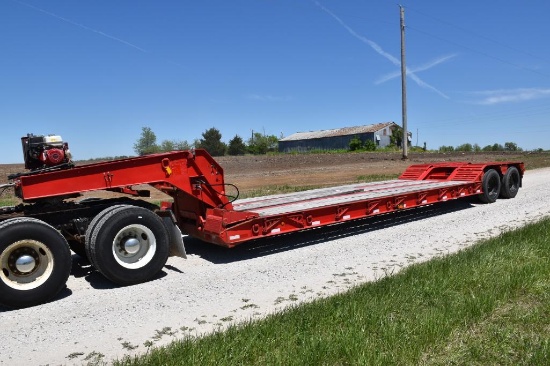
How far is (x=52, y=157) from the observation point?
21.1 ft

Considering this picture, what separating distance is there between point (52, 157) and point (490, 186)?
10.6m

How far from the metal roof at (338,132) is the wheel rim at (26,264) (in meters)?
67.3

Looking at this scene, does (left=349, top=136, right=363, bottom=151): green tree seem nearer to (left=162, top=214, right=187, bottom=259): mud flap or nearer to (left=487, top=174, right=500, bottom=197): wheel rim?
(left=487, top=174, right=500, bottom=197): wheel rim

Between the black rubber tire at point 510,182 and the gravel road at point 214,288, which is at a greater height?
the black rubber tire at point 510,182

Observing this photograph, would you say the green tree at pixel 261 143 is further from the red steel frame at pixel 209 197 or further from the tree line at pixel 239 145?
the red steel frame at pixel 209 197

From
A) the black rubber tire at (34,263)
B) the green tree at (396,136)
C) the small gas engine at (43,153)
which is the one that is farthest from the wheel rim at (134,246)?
the green tree at (396,136)

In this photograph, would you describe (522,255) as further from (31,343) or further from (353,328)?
(31,343)

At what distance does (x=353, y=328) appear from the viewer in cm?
407

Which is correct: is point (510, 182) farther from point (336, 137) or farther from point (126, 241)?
point (336, 137)

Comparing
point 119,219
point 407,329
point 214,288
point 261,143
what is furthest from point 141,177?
point 261,143

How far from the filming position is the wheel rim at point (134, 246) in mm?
6238

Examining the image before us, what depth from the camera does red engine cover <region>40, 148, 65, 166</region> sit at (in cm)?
641

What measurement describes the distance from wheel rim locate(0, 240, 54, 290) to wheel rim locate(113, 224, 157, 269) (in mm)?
836

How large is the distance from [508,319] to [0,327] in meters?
4.99
